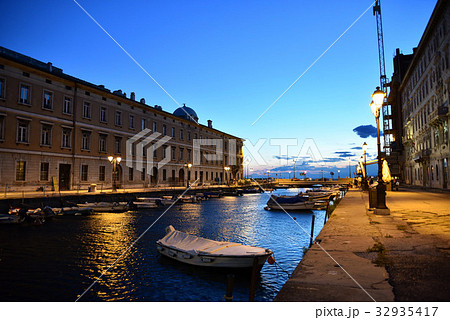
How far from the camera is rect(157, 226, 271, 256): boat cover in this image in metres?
9.50

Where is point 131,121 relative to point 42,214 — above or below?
above

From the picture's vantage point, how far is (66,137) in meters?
34.2

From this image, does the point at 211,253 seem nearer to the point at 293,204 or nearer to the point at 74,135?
the point at 293,204

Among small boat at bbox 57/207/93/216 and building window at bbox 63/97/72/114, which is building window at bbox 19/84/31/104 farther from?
small boat at bbox 57/207/93/216

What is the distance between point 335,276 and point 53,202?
25909 mm

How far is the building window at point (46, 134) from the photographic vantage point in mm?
31484

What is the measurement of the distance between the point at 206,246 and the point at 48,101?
30.4 metres

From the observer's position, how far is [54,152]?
32.4m

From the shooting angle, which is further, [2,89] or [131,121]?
[131,121]

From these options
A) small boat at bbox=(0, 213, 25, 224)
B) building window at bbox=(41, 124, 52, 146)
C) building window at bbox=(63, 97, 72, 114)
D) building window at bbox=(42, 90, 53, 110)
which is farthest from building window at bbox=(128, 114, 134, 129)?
small boat at bbox=(0, 213, 25, 224)

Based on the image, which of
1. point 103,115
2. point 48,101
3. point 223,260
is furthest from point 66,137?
point 223,260

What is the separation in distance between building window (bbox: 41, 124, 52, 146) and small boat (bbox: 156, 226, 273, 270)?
86.9 feet

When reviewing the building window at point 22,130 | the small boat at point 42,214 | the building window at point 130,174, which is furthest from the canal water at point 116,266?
the building window at point 130,174
